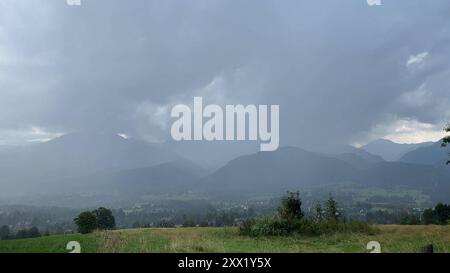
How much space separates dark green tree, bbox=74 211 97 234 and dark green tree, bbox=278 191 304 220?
3620 cm

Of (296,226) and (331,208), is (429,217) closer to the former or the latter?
(331,208)

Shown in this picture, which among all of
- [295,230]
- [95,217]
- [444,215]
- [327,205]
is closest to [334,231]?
[295,230]

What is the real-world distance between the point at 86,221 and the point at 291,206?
4011cm

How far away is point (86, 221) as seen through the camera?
61.2m

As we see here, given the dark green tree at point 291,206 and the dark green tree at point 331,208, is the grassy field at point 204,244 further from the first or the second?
the dark green tree at point 331,208

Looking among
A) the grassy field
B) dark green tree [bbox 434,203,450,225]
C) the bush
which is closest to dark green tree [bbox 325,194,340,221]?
the bush

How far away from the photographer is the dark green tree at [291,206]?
35.8 metres

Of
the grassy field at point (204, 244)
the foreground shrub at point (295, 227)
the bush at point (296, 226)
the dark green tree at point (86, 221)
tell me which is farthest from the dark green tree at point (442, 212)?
the dark green tree at point (86, 221)

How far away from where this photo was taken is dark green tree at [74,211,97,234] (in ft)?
194
